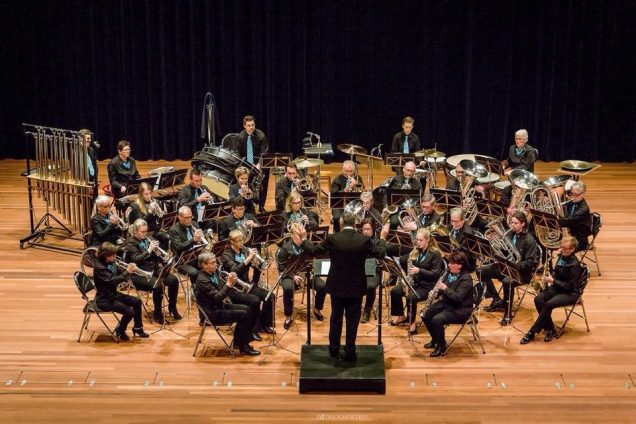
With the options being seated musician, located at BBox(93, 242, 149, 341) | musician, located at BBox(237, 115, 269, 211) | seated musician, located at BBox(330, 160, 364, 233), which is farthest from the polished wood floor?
musician, located at BBox(237, 115, 269, 211)

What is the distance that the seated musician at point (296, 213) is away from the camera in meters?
9.70

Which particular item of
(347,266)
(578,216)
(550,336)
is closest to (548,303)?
(550,336)

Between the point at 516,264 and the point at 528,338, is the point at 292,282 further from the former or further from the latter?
the point at 528,338

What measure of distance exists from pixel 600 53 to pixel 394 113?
414 centimetres

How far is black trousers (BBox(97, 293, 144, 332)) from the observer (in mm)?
8219

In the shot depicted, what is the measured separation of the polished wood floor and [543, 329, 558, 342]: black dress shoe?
0.22 ft

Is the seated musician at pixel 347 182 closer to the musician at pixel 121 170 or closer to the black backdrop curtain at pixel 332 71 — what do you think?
the musician at pixel 121 170

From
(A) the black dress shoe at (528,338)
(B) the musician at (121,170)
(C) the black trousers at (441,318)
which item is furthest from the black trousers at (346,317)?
(B) the musician at (121,170)

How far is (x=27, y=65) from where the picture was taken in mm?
16016

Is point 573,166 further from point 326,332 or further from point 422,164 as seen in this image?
point 326,332

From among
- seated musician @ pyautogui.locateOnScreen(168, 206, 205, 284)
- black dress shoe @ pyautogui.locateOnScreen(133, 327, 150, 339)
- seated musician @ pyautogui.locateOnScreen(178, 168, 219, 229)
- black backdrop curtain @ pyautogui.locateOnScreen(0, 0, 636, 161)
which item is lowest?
black dress shoe @ pyautogui.locateOnScreen(133, 327, 150, 339)

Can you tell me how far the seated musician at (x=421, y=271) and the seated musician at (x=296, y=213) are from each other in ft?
4.98

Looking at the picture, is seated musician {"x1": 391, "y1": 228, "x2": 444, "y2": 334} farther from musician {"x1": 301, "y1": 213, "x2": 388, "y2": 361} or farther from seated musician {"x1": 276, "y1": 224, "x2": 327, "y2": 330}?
musician {"x1": 301, "y1": 213, "x2": 388, "y2": 361}

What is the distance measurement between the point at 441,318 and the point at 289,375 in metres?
1.60
